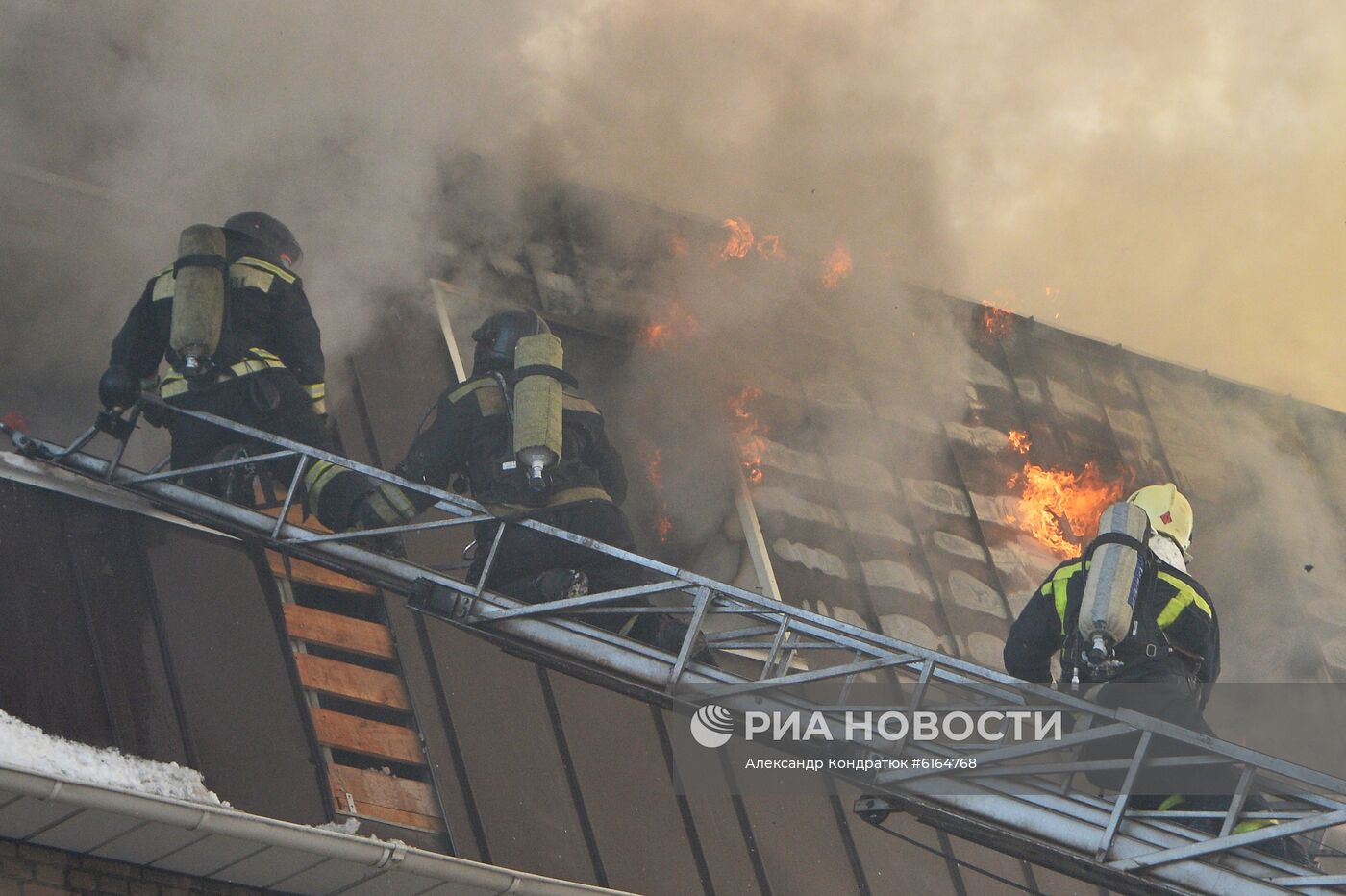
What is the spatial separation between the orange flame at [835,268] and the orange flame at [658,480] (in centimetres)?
245

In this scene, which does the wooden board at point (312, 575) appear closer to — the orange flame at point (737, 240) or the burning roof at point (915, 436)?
the burning roof at point (915, 436)

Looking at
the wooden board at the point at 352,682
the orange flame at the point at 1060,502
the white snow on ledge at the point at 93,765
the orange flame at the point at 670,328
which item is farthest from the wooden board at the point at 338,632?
the orange flame at the point at 1060,502

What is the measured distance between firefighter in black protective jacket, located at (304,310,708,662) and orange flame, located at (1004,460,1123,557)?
5193mm

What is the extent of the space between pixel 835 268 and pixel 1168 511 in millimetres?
5247

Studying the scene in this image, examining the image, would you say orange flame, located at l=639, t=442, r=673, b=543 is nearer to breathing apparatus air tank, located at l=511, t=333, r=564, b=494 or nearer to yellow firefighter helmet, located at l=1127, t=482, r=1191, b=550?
breathing apparatus air tank, located at l=511, t=333, r=564, b=494

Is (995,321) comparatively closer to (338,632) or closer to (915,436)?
(915,436)

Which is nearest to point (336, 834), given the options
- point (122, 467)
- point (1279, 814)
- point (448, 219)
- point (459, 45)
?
point (122, 467)

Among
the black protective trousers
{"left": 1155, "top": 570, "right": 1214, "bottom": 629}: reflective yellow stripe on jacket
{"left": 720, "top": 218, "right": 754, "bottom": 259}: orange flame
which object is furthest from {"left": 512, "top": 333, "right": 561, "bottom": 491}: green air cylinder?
{"left": 720, "top": 218, "right": 754, "bottom": 259}: orange flame

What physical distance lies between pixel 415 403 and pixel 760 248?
3.59 m

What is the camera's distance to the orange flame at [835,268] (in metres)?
12.2

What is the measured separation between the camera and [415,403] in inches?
365

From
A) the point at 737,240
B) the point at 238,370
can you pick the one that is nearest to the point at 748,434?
the point at 737,240

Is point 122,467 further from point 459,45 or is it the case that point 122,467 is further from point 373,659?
point 459,45

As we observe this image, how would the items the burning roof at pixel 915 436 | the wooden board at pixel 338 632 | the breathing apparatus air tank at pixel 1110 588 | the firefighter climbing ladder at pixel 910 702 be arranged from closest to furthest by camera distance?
the firefighter climbing ladder at pixel 910 702 → the breathing apparatus air tank at pixel 1110 588 → the wooden board at pixel 338 632 → the burning roof at pixel 915 436
